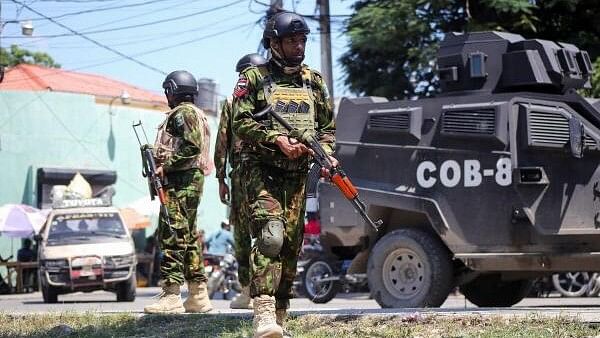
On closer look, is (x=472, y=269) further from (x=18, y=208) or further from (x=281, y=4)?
(x=18, y=208)

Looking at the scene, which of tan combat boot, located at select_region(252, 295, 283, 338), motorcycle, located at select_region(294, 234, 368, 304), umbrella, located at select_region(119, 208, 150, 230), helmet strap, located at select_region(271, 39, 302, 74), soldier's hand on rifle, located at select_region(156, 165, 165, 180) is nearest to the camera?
tan combat boot, located at select_region(252, 295, 283, 338)

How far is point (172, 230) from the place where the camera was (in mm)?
9445

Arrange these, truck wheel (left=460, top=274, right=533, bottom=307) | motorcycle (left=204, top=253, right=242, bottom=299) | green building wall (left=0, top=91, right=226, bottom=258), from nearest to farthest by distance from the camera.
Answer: truck wheel (left=460, top=274, right=533, bottom=307) → motorcycle (left=204, top=253, right=242, bottom=299) → green building wall (left=0, top=91, right=226, bottom=258)

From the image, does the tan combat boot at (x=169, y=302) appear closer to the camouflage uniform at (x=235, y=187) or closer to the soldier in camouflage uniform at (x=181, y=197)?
the soldier in camouflage uniform at (x=181, y=197)

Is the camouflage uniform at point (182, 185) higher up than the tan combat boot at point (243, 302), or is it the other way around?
the camouflage uniform at point (182, 185)

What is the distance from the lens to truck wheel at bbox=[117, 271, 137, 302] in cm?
1834

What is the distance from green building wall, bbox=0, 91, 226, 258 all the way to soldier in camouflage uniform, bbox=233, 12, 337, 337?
81.0 ft

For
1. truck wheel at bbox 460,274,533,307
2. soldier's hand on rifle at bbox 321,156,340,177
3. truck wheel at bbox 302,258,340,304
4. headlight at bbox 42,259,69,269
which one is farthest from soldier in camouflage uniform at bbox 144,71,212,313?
headlight at bbox 42,259,69,269

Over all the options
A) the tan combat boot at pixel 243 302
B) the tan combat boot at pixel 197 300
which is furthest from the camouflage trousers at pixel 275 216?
the tan combat boot at pixel 243 302

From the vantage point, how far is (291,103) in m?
6.98

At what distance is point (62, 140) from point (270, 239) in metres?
26.3

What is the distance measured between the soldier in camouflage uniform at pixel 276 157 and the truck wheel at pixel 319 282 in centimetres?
872

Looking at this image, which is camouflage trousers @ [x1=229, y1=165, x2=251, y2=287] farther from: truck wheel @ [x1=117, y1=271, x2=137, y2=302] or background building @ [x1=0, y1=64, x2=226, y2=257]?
background building @ [x1=0, y1=64, x2=226, y2=257]

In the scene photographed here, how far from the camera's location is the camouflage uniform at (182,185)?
375 inches
